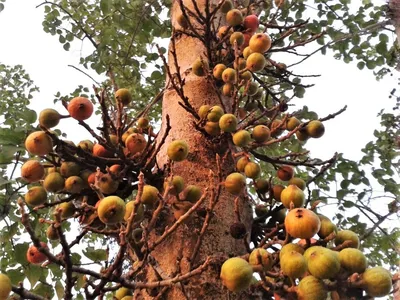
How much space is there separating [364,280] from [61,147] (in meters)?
1.22

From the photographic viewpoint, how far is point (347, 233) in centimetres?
158

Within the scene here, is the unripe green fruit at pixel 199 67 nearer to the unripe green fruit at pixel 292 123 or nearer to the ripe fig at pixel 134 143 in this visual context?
the unripe green fruit at pixel 292 123

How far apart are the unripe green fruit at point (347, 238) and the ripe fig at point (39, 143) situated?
1.18 metres

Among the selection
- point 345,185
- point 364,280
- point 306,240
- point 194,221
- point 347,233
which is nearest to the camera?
point 364,280

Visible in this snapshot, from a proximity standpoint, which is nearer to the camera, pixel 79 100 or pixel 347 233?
pixel 347 233

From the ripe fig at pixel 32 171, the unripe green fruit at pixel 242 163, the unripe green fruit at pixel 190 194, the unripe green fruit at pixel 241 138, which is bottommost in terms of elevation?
the unripe green fruit at pixel 190 194

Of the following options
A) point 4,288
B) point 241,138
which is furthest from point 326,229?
point 4,288

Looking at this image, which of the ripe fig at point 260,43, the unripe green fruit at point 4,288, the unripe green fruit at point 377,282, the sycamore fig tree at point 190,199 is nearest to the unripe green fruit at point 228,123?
the sycamore fig tree at point 190,199

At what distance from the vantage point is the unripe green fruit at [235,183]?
179 centimetres

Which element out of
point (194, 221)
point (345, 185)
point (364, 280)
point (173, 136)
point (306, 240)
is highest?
point (345, 185)

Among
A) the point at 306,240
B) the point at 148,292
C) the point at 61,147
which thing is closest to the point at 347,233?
the point at 306,240

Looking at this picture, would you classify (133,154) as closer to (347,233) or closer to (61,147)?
(61,147)

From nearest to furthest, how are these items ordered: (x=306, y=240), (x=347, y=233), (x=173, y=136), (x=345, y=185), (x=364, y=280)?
(x=364, y=280) < (x=306, y=240) < (x=347, y=233) < (x=173, y=136) < (x=345, y=185)

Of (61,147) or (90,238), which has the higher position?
(90,238)
